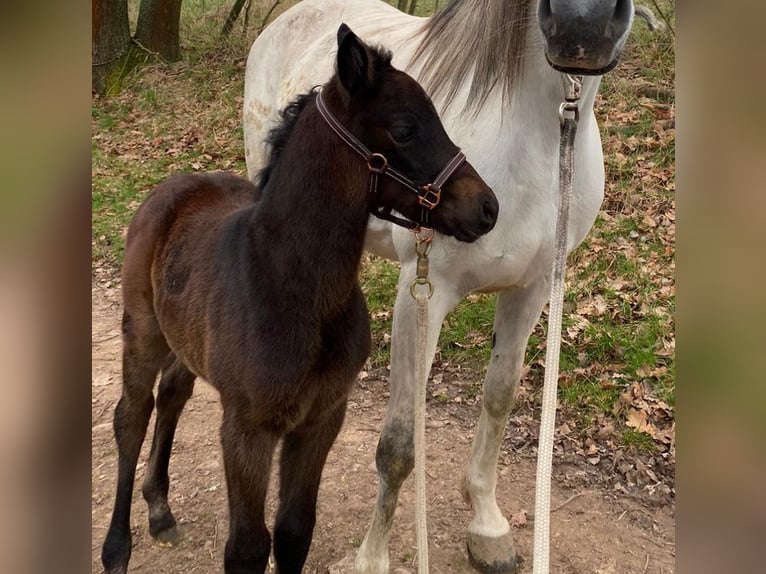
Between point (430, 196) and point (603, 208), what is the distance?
438 centimetres

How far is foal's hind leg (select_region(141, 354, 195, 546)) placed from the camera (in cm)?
308

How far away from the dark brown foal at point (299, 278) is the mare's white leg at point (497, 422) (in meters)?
0.77

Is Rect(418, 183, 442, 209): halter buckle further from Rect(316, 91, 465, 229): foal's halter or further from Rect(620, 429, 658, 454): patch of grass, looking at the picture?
Rect(620, 429, 658, 454): patch of grass

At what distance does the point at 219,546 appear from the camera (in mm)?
3074

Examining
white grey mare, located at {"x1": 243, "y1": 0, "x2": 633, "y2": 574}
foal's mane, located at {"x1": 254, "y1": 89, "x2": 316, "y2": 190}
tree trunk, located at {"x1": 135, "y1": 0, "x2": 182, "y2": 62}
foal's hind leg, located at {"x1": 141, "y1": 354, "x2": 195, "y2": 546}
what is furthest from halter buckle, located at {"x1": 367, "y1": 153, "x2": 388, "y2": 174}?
tree trunk, located at {"x1": 135, "y1": 0, "x2": 182, "y2": 62}

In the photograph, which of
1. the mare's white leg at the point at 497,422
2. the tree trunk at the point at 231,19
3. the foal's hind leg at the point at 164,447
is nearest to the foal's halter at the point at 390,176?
the mare's white leg at the point at 497,422

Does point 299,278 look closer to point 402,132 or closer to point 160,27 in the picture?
point 402,132

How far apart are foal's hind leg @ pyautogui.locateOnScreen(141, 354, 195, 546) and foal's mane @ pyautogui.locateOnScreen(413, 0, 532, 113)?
1738 mm

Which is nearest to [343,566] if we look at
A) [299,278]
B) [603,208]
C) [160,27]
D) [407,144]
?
[299,278]

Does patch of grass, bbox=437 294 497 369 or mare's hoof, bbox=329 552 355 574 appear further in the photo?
patch of grass, bbox=437 294 497 369

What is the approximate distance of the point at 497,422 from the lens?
2.96 meters

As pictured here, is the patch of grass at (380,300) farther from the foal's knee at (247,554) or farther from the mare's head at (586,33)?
the mare's head at (586,33)

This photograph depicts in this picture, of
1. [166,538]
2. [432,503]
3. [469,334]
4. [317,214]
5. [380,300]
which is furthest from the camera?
[380,300]
